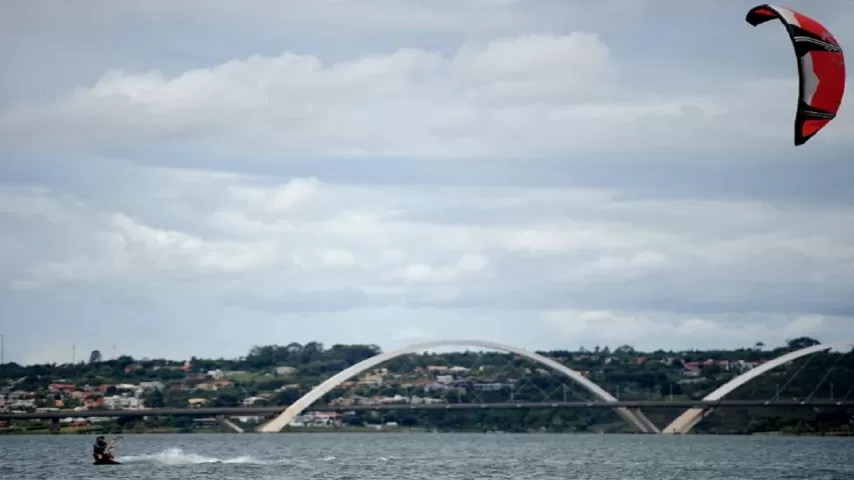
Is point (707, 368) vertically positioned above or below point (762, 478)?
above

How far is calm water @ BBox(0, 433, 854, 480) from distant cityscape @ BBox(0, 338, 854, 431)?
32426 mm

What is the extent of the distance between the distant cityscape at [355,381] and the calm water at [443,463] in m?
32.4

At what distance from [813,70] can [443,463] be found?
117ft

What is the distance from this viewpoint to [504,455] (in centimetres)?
7100

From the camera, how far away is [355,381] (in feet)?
467

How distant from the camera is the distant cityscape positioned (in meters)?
132

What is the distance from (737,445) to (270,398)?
6282 cm

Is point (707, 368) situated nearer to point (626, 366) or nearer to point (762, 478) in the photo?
point (626, 366)

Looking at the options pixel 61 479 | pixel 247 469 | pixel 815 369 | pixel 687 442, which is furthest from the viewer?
pixel 815 369

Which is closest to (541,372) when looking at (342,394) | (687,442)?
(342,394)

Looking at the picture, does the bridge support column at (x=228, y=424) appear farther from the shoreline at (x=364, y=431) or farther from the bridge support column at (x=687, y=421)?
the bridge support column at (x=687, y=421)

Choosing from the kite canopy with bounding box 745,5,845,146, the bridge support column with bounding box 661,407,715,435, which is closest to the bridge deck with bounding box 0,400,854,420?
the bridge support column with bounding box 661,407,715,435

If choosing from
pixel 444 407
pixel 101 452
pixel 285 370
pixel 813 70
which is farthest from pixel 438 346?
pixel 813 70

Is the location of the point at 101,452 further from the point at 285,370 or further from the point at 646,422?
the point at 285,370
